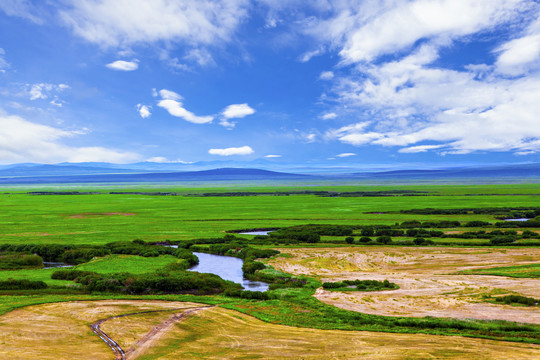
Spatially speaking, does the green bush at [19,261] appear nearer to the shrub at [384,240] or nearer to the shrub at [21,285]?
the shrub at [21,285]

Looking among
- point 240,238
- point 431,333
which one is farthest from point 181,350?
point 240,238

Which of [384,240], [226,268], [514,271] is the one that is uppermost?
[384,240]

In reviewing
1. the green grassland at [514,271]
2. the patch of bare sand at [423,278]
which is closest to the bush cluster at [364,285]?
the patch of bare sand at [423,278]

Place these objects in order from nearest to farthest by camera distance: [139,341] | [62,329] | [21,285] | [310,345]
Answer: [310,345]
[139,341]
[62,329]
[21,285]

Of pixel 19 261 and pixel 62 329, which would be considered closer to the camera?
pixel 62 329

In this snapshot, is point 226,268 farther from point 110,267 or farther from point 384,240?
point 384,240

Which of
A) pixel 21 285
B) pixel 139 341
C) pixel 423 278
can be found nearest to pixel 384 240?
pixel 423 278

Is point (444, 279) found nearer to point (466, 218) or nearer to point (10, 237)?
point (466, 218)
